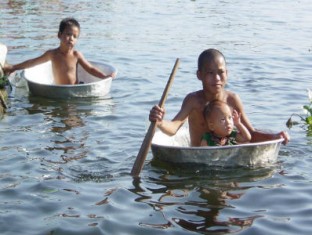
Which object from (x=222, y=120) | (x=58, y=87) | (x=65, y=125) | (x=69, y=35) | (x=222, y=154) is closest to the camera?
(x=222, y=154)

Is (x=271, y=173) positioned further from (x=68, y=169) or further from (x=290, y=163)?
(x=68, y=169)

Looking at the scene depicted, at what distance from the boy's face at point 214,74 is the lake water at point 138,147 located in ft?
2.60

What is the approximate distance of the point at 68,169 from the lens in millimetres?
6176

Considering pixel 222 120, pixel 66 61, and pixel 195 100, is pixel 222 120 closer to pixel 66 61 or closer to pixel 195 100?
pixel 195 100

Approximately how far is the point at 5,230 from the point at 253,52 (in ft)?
29.1

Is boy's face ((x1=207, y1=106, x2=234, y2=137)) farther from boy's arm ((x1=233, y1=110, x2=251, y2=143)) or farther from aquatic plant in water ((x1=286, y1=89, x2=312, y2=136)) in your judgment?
aquatic plant in water ((x1=286, y1=89, x2=312, y2=136))

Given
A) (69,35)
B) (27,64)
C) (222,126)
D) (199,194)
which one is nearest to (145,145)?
(199,194)

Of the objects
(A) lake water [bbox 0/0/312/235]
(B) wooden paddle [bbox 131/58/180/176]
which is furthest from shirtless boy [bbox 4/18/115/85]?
(B) wooden paddle [bbox 131/58/180/176]

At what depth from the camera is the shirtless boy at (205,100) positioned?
244 inches

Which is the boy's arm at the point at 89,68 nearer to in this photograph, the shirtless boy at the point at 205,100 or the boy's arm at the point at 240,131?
the shirtless boy at the point at 205,100

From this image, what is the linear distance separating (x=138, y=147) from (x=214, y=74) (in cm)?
128

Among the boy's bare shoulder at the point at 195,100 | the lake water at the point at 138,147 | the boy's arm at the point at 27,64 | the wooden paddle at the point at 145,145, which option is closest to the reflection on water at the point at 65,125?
the lake water at the point at 138,147

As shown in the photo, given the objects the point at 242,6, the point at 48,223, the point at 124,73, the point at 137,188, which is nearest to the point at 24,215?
the point at 48,223

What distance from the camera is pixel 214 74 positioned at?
6223 mm
